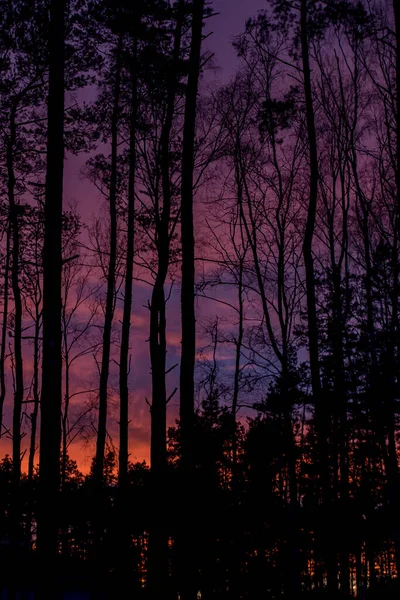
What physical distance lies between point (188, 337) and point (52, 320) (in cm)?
316

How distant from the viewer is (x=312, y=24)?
14438mm

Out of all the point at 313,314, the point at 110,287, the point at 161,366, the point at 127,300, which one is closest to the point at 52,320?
the point at 161,366

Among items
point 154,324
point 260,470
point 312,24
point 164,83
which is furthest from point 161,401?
point 312,24

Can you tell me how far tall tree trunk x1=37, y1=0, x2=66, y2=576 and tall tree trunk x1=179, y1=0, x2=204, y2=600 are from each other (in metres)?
2.70

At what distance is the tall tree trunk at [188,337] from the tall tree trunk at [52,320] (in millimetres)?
2704

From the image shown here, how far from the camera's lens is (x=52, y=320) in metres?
7.79

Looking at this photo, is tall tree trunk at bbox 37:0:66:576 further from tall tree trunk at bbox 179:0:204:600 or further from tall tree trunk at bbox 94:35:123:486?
tall tree trunk at bbox 94:35:123:486

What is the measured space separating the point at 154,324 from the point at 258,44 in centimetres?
808

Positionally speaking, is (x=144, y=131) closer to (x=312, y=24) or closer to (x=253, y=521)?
(x=312, y=24)

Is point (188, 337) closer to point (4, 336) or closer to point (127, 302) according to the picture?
point (127, 302)

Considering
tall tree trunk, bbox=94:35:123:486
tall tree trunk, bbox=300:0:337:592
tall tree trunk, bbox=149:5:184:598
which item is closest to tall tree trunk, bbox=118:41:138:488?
tall tree trunk, bbox=94:35:123:486

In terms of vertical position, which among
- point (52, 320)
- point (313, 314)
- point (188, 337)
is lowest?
point (52, 320)

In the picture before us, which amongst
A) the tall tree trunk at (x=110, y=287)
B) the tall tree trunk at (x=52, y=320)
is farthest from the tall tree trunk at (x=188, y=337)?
the tall tree trunk at (x=110, y=287)

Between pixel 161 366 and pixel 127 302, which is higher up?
pixel 127 302
